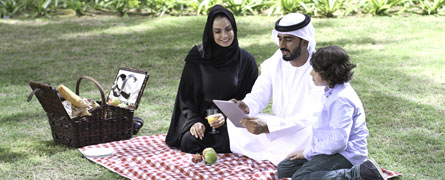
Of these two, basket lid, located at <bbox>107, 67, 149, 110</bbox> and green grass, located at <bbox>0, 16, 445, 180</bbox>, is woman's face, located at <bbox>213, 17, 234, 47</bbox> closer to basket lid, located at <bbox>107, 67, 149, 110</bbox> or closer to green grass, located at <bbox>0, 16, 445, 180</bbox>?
basket lid, located at <bbox>107, 67, 149, 110</bbox>

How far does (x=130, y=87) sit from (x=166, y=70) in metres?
3.67

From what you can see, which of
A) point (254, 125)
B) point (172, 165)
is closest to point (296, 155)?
point (254, 125)

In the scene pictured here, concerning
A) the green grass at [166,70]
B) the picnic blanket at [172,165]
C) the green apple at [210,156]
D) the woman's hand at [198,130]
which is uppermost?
the woman's hand at [198,130]

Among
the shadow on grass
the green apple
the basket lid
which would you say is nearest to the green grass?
the shadow on grass

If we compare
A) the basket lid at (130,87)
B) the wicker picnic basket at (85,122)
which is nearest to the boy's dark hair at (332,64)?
the basket lid at (130,87)

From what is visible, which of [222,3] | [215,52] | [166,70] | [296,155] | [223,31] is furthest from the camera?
[222,3]

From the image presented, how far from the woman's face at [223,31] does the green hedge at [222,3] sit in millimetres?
7875

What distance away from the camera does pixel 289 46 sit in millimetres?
5109

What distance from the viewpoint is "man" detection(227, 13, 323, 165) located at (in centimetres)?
509

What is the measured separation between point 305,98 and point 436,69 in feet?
16.1

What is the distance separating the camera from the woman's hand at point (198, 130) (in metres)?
5.71

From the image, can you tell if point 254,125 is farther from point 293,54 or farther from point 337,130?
point 337,130

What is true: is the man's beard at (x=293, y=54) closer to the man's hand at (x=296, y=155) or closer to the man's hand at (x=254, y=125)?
the man's hand at (x=254, y=125)

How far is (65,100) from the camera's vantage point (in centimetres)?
597
